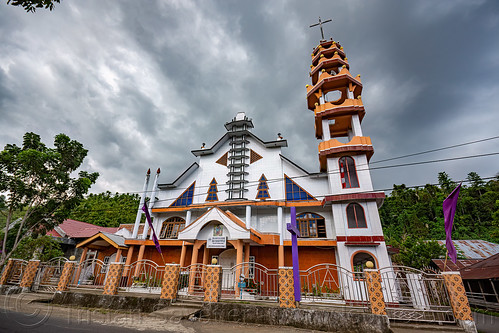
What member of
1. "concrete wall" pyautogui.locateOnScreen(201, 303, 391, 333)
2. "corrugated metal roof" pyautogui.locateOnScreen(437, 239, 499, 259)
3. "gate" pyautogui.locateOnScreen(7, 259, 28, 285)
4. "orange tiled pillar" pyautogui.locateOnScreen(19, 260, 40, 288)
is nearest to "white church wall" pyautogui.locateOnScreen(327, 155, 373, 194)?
"concrete wall" pyautogui.locateOnScreen(201, 303, 391, 333)

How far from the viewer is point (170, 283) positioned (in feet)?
27.1

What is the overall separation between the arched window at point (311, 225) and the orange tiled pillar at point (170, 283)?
929cm

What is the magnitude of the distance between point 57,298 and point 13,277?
441 cm

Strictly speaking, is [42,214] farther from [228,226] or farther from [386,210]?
[386,210]

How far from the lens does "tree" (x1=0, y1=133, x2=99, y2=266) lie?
11.9 m

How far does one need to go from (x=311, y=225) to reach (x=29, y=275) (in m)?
15.3

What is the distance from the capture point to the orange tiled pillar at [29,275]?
1017 centimetres

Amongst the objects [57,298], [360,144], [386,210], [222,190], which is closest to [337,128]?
[360,144]

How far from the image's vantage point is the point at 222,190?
17.7 m

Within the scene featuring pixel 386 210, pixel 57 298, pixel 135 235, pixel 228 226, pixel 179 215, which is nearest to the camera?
pixel 57 298

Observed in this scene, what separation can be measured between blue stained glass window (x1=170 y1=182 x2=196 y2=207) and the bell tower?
10578mm

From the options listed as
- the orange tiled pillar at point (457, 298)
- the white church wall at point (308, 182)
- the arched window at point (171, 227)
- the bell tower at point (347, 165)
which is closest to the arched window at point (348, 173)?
the bell tower at point (347, 165)

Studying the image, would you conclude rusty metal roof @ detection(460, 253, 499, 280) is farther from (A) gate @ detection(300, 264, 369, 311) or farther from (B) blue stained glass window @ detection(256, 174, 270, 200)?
(B) blue stained glass window @ detection(256, 174, 270, 200)

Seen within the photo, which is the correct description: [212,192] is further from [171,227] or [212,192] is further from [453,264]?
[453,264]
